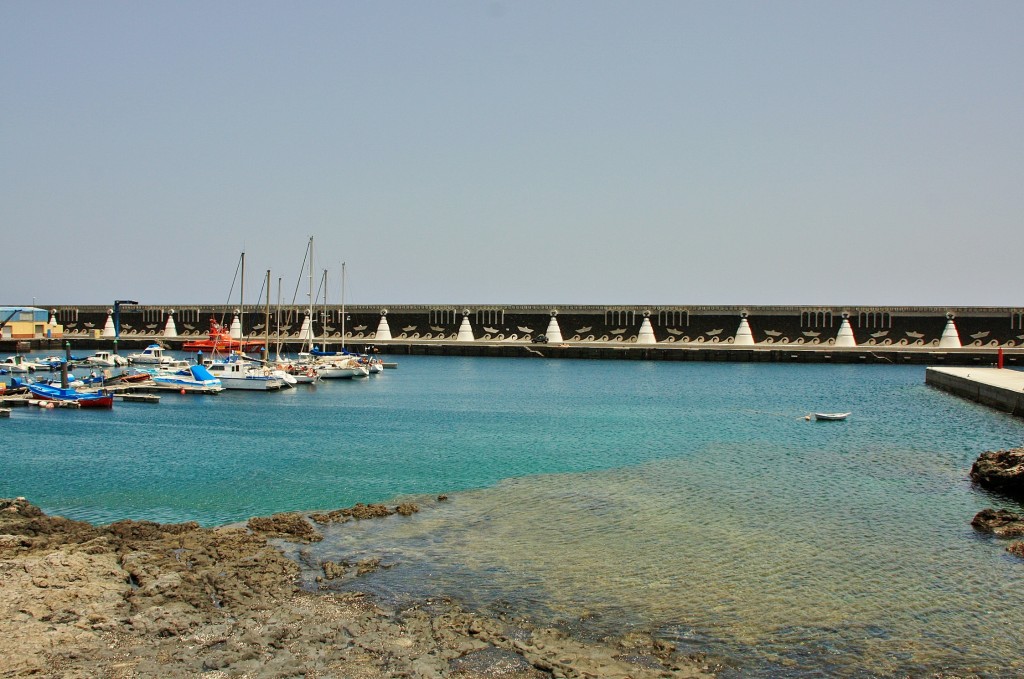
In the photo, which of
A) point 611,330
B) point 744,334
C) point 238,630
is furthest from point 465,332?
point 238,630

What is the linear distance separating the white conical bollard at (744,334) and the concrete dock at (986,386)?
24537 millimetres

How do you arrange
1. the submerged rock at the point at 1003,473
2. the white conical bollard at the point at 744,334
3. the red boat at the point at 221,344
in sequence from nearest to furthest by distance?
1. the submerged rock at the point at 1003,473
2. the white conical bollard at the point at 744,334
3. the red boat at the point at 221,344

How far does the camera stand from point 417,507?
19656mm

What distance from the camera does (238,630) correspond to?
12047 mm

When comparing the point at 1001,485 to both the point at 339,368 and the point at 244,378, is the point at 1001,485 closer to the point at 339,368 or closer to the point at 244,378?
the point at 244,378

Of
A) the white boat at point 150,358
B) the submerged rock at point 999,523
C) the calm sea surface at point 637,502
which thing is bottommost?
the calm sea surface at point 637,502

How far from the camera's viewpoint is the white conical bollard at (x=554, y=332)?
87812 mm

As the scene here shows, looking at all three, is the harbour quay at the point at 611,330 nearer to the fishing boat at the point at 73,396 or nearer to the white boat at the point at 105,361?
the white boat at the point at 105,361

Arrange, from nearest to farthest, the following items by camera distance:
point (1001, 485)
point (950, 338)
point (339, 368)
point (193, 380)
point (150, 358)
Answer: point (1001, 485) < point (193, 380) < point (339, 368) < point (150, 358) < point (950, 338)

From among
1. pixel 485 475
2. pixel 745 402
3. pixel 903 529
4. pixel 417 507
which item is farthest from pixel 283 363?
pixel 903 529

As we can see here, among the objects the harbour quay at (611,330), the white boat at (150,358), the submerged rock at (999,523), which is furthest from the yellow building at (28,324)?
the submerged rock at (999,523)

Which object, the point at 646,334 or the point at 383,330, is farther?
the point at 383,330

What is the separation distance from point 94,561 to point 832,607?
40.6ft

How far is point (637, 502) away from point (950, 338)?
217 ft
